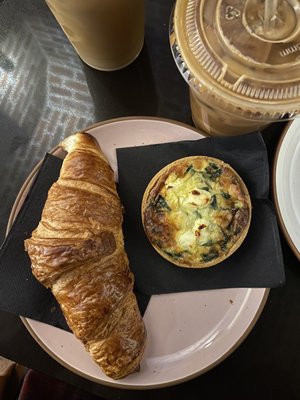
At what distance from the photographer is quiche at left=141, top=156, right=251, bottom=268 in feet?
3.38

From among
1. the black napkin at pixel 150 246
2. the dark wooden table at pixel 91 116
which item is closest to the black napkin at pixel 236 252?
the black napkin at pixel 150 246

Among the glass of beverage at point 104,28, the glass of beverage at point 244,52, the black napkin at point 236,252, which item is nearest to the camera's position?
the glass of beverage at point 244,52

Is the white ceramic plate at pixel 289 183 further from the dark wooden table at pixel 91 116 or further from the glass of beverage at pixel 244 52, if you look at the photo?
the glass of beverage at pixel 244 52

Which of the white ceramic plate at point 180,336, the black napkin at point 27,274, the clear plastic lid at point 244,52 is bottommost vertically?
the white ceramic plate at point 180,336

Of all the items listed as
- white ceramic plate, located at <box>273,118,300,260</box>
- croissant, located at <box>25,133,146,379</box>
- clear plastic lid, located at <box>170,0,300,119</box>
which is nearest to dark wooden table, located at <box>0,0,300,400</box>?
white ceramic plate, located at <box>273,118,300,260</box>

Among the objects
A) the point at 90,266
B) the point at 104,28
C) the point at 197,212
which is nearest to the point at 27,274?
the point at 90,266

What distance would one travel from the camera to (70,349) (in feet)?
3.50

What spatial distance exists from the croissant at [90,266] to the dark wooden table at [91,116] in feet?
0.61

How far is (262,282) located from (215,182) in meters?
0.27

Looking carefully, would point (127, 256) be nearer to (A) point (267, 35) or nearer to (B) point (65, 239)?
(B) point (65, 239)

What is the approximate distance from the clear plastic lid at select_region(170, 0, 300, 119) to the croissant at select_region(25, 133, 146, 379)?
38 cm

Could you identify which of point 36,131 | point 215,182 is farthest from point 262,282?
point 36,131

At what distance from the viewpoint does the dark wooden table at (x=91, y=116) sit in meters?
1.10

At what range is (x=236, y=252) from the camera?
1.06 m
